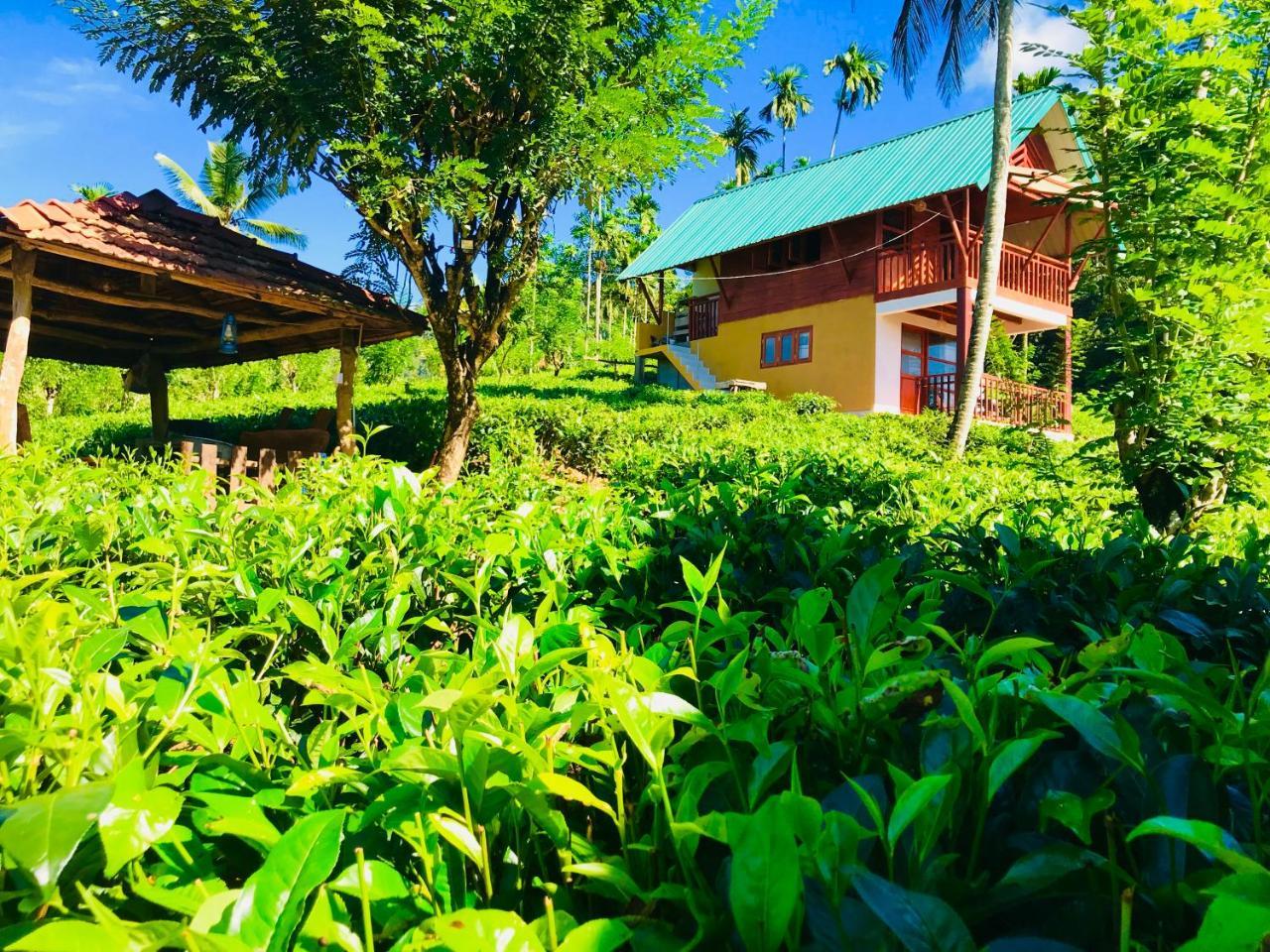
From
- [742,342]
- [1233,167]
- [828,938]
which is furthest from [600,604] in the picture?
[742,342]

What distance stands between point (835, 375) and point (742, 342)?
3.69 meters

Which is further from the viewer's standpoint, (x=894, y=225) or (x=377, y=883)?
(x=894, y=225)

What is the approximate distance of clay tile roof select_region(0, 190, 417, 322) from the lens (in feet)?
25.1

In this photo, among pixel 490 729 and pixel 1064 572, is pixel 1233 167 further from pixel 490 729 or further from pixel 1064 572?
pixel 490 729

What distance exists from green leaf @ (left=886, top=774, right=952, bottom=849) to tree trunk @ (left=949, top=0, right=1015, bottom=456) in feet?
38.0

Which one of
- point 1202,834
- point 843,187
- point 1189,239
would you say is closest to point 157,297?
point 1189,239

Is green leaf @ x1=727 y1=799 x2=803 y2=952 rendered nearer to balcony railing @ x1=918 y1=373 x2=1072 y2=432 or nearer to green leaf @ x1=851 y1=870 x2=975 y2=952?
green leaf @ x1=851 y1=870 x2=975 y2=952

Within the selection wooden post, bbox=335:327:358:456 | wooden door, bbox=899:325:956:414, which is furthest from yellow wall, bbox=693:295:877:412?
wooden post, bbox=335:327:358:456

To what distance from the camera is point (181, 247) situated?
29.2 feet

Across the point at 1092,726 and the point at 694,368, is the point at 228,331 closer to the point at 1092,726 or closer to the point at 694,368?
the point at 1092,726

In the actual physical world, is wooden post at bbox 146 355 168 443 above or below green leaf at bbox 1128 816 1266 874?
above

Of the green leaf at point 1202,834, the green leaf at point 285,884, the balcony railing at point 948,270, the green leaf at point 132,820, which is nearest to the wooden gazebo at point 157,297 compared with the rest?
the green leaf at point 132,820

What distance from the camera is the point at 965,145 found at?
1852 cm

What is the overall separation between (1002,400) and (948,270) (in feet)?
11.4
